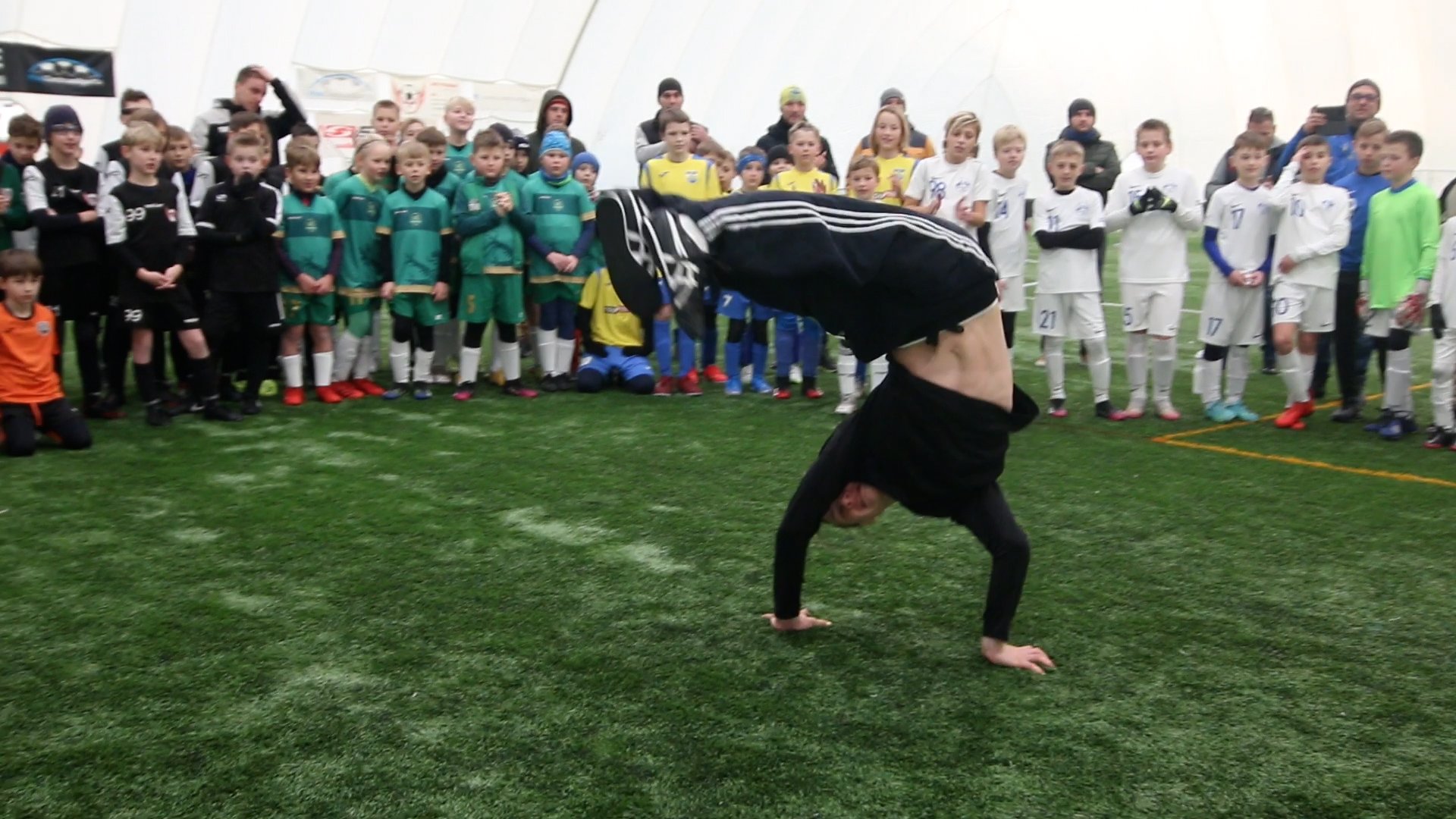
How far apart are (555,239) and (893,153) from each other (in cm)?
231

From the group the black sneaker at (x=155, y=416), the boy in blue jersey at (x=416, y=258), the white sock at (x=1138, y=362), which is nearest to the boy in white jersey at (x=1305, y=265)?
the white sock at (x=1138, y=362)

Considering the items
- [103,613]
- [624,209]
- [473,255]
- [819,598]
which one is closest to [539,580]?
[819,598]

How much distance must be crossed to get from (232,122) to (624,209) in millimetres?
5232

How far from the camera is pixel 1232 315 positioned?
732 centimetres

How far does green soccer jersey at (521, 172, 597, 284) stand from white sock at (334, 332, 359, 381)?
124 centimetres

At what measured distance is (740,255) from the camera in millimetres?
3021

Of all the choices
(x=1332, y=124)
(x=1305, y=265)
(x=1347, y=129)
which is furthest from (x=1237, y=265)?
(x=1332, y=124)

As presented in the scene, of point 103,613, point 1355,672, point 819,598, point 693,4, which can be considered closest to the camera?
point 1355,672

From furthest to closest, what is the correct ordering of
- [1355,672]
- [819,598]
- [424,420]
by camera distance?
[424,420] → [819,598] → [1355,672]

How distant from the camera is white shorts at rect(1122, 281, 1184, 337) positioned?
734 cm

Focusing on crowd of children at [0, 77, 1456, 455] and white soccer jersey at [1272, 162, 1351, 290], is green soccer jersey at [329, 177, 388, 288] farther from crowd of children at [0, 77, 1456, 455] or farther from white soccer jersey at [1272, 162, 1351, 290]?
white soccer jersey at [1272, 162, 1351, 290]

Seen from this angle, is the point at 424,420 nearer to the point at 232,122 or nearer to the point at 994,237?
the point at 232,122

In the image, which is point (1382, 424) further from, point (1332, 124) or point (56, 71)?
point (56, 71)

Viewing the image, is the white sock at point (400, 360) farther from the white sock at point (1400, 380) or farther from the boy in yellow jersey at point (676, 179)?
the white sock at point (1400, 380)
